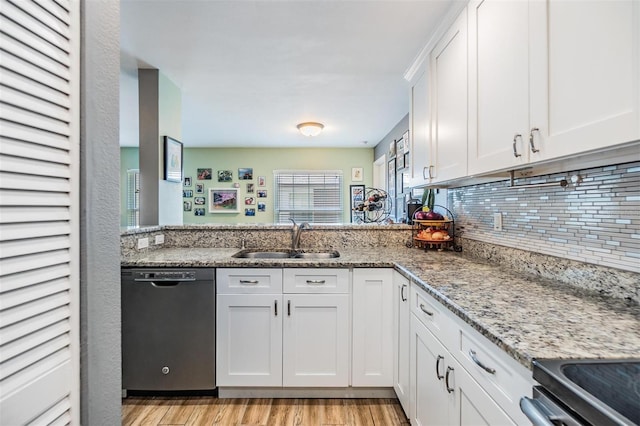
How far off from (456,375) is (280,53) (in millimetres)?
2306

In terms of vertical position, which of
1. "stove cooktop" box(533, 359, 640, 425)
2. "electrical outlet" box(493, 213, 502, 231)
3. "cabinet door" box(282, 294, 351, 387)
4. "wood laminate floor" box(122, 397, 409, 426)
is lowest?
"wood laminate floor" box(122, 397, 409, 426)

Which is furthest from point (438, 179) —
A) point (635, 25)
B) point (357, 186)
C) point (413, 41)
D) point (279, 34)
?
point (357, 186)

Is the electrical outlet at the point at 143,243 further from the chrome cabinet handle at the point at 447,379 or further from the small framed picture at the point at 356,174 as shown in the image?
the small framed picture at the point at 356,174

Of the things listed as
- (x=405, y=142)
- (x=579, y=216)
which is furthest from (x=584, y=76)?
(x=405, y=142)

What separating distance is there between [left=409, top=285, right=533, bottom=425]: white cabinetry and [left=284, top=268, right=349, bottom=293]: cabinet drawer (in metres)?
0.49

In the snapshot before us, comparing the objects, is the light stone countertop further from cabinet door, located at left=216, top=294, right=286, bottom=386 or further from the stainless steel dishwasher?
cabinet door, located at left=216, top=294, right=286, bottom=386

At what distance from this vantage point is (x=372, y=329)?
6.52 ft

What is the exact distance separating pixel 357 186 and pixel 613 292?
16.6 feet

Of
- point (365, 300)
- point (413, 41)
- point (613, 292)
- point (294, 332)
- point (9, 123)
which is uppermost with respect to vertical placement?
point (413, 41)

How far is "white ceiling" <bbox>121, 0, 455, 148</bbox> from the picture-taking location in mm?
1894

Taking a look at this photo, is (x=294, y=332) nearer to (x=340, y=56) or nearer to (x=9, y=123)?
(x=9, y=123)

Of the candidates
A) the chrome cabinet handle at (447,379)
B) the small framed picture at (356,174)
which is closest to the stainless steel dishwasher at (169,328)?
the chrome cabinet handle at (447,379)

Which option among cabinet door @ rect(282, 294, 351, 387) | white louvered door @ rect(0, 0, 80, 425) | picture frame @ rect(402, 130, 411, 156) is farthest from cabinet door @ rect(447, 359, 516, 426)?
picture frame @ rect(402, 130, 411, 156)

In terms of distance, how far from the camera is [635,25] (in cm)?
81
